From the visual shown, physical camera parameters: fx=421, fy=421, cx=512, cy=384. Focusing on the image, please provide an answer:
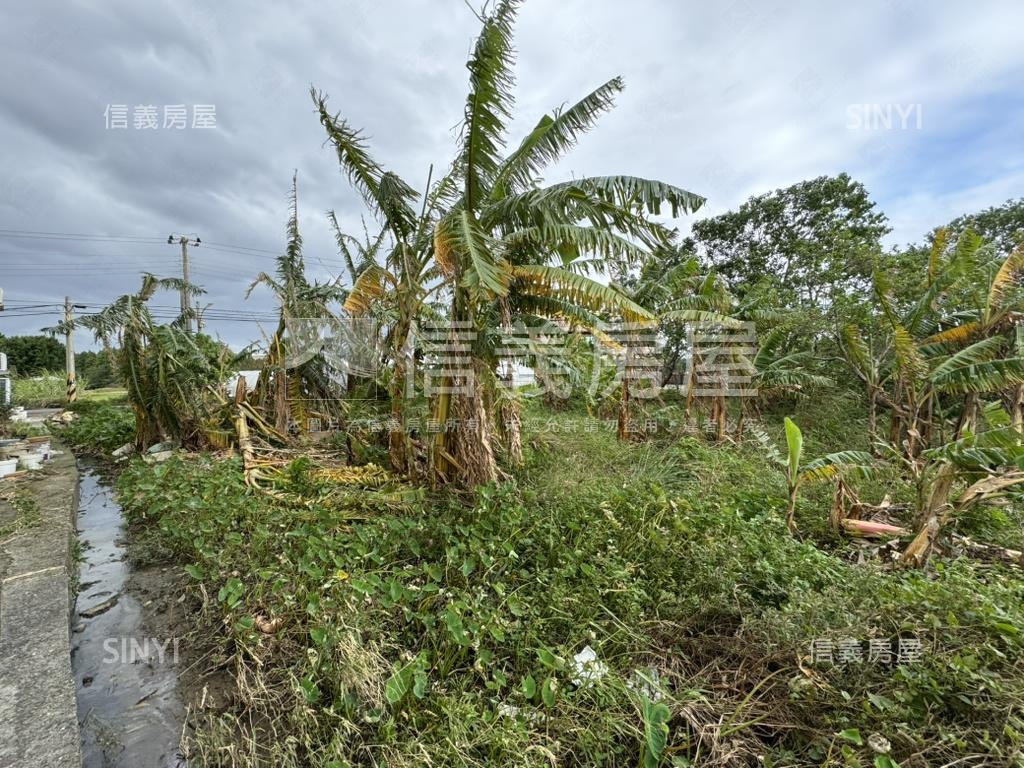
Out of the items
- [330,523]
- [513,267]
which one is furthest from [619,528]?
[513,267]

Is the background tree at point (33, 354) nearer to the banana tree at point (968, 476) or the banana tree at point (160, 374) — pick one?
the banana tree at point (160, 374)

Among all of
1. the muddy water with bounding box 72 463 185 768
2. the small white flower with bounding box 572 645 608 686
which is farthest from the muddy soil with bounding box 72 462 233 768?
the small white flower with bounding box 572 645 608 686

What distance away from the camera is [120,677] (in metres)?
2.41

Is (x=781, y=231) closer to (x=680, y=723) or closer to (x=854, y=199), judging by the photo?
(x=854, y=199)

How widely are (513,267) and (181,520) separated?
13.1 ft

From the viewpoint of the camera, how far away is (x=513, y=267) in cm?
439

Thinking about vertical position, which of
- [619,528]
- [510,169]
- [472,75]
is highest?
[472,75]

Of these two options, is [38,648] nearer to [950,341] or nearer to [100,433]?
[100,433]

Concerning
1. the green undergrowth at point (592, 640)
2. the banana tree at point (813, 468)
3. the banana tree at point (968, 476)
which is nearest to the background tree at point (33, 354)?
the green undergrowth at point (592, 640)

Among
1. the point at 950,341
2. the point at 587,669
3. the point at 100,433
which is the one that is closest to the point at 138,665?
the point at 587,669

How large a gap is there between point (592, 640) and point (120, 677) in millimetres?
2696

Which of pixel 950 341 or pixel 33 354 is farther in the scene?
pixel 33 354

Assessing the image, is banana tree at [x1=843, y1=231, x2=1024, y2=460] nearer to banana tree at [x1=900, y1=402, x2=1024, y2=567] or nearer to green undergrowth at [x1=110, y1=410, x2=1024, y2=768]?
banana tree at [x1=900, y1=402, x2=1024, y2=567]

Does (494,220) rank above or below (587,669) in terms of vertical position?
above
